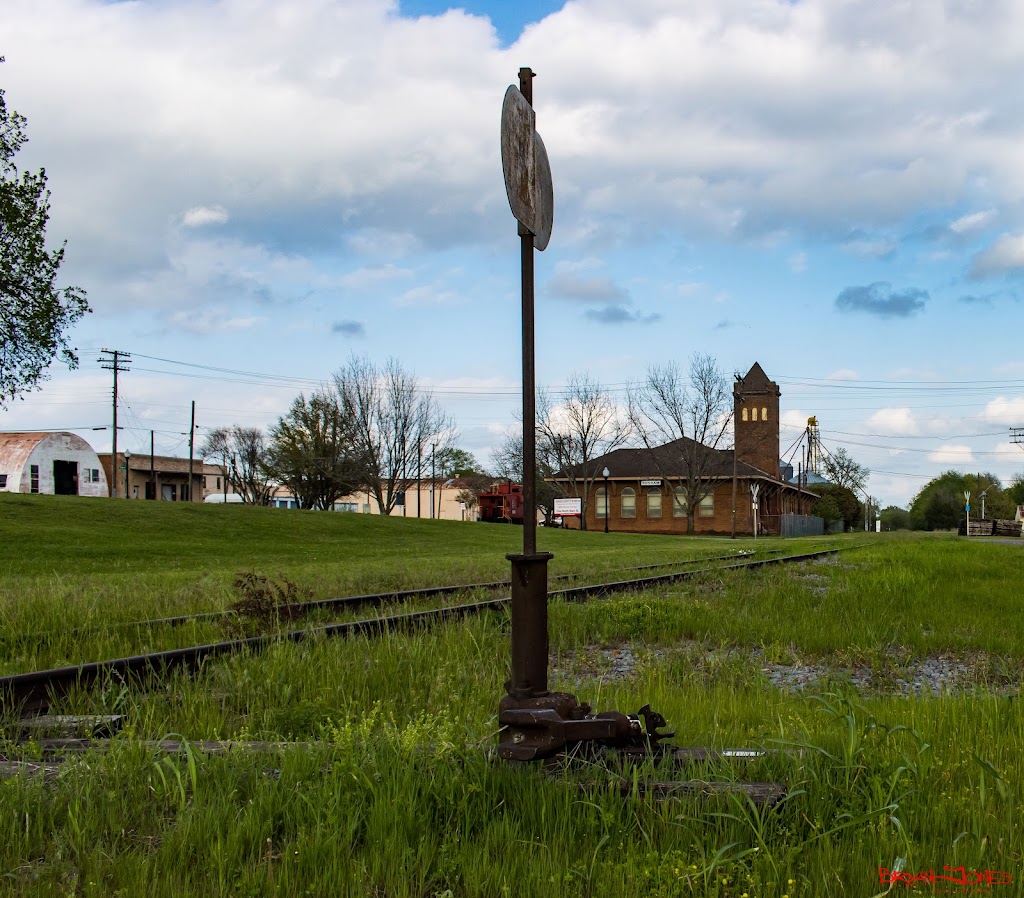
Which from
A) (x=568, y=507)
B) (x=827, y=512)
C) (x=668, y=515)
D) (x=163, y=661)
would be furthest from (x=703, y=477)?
(x=163, y=661)

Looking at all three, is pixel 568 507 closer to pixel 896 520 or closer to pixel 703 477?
pixel 703 477

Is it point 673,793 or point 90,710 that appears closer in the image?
point 673,793

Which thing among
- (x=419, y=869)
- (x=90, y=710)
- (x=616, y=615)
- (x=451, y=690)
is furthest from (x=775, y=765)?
(x=616, y=615)

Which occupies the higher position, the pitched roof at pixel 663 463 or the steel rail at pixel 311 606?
the pitched roof at pixel 663 463

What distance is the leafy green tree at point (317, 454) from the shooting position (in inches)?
2613

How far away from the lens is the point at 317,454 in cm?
6975

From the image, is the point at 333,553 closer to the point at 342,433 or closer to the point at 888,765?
the point at 888,765

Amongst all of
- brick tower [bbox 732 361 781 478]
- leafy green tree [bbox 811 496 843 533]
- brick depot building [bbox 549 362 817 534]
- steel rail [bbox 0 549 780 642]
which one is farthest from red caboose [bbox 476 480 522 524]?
steel rail [bbox 0 549 780 642]

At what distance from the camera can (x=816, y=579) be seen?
43.1 ft

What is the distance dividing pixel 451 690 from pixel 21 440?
68370 mm

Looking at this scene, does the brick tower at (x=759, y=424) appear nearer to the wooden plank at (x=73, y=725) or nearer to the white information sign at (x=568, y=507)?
the white information sign at (x=568, y=507)

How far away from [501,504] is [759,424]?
841 inches

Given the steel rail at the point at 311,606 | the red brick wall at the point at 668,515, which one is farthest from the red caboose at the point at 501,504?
the steel rail at the point at 311,606

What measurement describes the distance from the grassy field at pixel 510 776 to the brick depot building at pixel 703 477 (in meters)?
55.0
